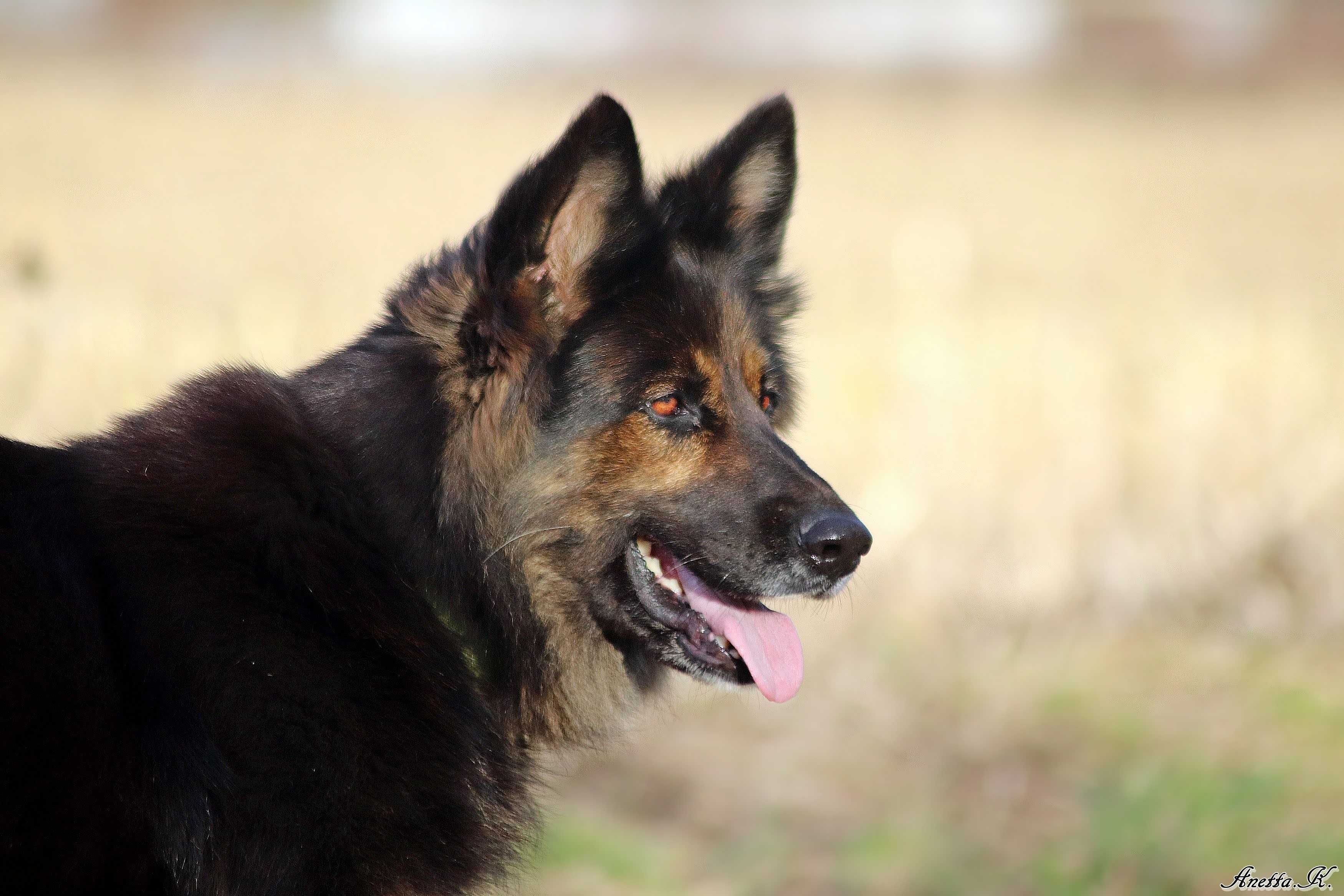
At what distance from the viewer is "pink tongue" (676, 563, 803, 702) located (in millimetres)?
3260

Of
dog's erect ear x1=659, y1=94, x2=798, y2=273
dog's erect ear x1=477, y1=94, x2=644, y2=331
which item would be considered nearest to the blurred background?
dog's erect ear x1=659, y1=94, x2=798, y2=273

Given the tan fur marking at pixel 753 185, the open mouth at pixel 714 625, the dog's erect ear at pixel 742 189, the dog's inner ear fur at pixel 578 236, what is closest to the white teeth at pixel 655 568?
the open mouth at pixel 714 625

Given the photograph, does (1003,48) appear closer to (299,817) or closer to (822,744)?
(822,744)

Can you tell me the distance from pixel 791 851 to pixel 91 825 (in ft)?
10.8

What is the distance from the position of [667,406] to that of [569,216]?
23.1 inches

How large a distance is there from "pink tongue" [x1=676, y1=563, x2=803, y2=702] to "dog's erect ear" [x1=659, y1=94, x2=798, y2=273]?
3.58 ft

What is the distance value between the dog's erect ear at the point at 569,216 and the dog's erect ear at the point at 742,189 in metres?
0.34

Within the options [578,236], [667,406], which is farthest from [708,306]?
[578,236]

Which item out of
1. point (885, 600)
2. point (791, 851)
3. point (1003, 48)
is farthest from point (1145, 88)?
point (791, 851)

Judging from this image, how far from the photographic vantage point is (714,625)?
3.26 meters

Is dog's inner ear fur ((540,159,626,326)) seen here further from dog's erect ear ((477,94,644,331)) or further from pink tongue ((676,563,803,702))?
pink tongue ((676,563,803,702))

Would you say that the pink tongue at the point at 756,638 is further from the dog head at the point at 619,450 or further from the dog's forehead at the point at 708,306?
the dog's forehead at the point at 708,306

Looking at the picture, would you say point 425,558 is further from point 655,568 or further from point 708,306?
point 708,306

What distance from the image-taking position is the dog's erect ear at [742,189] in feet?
11.7
